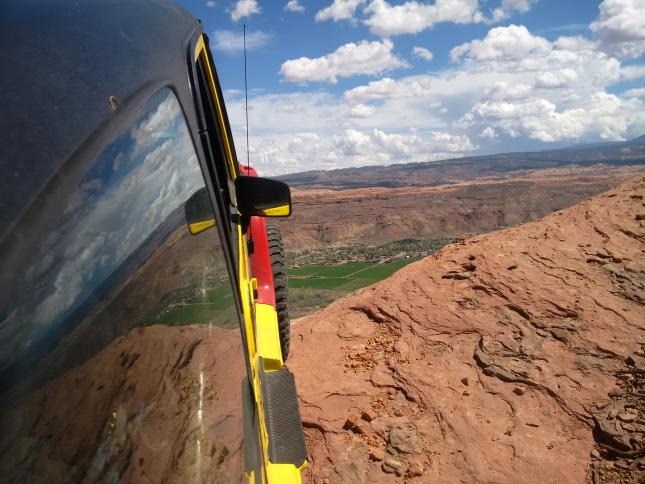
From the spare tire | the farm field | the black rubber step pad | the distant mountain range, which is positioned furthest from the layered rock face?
the distant mountain range

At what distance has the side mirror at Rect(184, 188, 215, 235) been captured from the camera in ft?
4.05

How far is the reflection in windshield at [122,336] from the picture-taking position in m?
0.60

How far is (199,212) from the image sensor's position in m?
1.33

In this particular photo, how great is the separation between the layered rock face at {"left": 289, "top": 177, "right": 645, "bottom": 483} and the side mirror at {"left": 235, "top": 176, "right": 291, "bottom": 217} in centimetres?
280

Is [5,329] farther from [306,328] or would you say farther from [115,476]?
[306,328]

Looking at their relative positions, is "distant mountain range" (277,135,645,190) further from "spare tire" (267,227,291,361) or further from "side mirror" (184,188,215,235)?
"side mirror" (184,188,215,235)

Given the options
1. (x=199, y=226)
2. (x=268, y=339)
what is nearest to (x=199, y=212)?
(x=199, y=226)

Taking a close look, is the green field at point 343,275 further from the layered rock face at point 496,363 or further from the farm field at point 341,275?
the layered rock face at point 496,363

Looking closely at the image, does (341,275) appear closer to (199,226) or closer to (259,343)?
(259,343)

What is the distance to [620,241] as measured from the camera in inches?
205

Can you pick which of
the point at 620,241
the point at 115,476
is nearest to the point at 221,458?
the point at 115,476

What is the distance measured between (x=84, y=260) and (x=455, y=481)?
3808 mm

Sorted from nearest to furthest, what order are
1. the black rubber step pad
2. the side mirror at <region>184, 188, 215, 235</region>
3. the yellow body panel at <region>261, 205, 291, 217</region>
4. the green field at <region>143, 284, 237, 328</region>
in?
the green field at <region>143, 284, 237, 328</region>
the side mirror at <region>184, 188, 215, 235</region>
the black rubber step pad
the yellow body panel at <region>261, 205, 291, 217</region>

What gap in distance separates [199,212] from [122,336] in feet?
1.84
